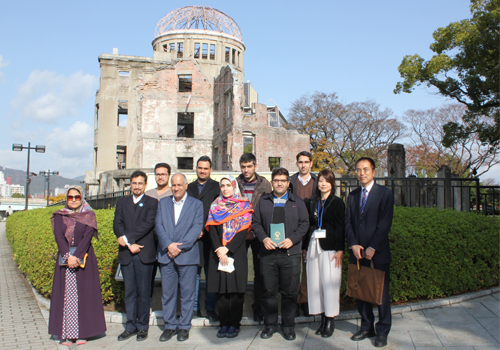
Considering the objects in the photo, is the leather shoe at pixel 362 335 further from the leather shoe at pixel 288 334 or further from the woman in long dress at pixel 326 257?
the leather shoe at pixel 288 334

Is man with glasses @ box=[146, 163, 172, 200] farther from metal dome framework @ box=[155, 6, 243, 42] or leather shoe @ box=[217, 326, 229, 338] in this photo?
metal dome framework @ box=[155, 6, 243, 42]

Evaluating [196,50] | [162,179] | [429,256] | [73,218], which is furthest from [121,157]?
[429,256]

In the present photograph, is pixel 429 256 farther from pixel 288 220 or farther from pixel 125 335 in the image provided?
pixel 125 335

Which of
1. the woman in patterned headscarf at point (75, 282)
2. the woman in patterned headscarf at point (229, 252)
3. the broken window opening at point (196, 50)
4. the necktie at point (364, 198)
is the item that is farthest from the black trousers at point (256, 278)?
the broken window opening at point (196, 50)

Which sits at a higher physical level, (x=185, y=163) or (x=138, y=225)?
(x=185, y=163)

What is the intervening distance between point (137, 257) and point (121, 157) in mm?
42885

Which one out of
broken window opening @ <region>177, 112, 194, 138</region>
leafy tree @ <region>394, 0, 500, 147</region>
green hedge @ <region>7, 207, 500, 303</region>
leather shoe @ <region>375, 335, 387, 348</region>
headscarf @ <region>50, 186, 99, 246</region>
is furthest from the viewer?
broken window opening @ <region>177, 112, 194, 138</region>

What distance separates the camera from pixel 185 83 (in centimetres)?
3450

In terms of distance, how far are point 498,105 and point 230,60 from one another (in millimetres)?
30141

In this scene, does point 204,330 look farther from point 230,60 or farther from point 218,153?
point 230,60

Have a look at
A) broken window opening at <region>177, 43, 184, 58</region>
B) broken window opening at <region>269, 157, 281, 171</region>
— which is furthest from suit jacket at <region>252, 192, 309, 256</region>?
broken window opening at <region>177, 43, 184, 58</region>

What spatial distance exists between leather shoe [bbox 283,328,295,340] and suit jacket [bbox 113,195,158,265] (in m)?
1.93

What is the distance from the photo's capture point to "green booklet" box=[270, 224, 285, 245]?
16.8 feet

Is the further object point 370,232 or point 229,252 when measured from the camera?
point 229,252
